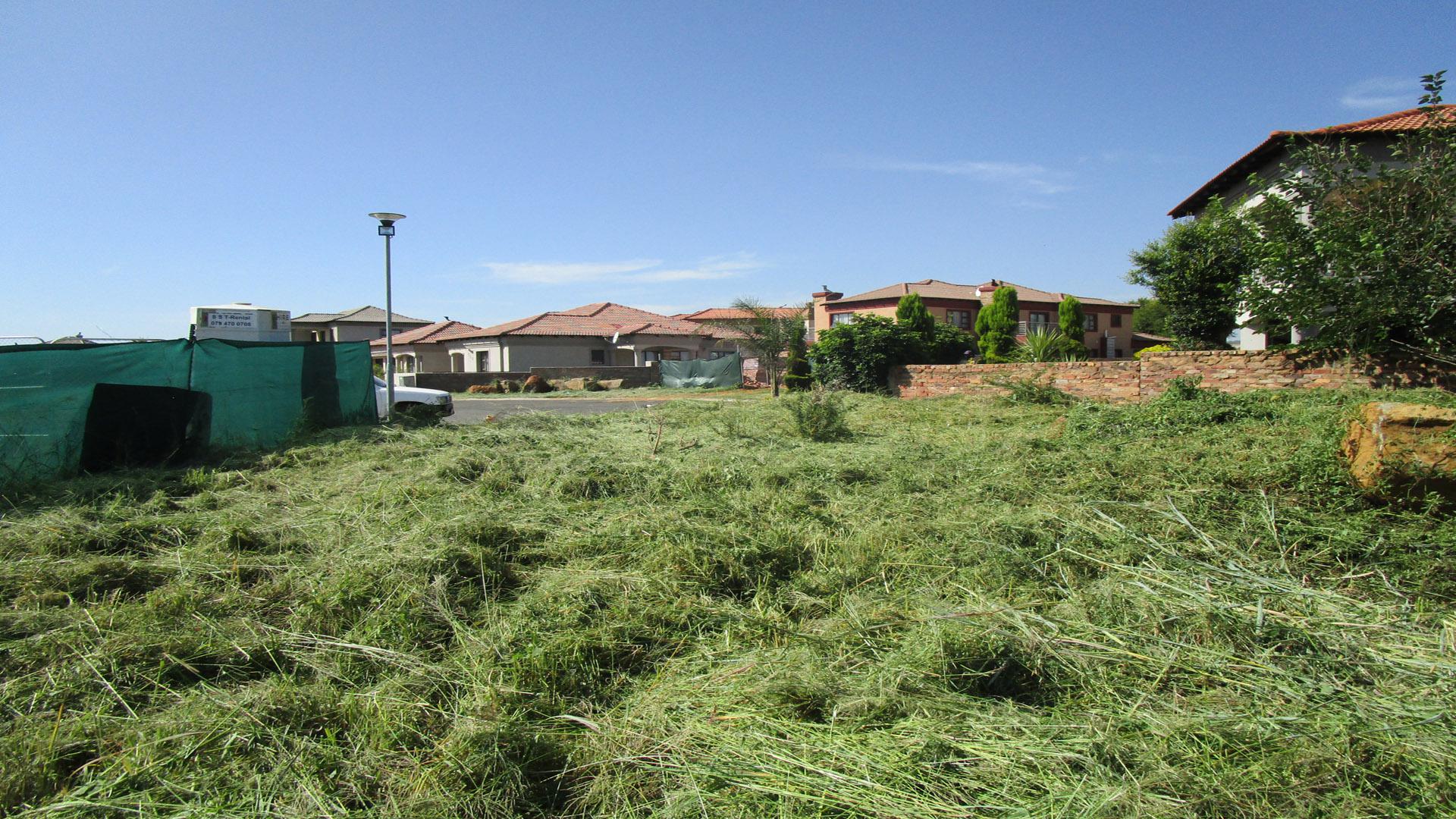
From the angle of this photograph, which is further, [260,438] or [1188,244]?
[1188,244]

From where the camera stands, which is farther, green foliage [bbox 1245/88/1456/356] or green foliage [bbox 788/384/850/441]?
green foliage [bbox 788/384/850/441]

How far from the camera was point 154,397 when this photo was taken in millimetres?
7453

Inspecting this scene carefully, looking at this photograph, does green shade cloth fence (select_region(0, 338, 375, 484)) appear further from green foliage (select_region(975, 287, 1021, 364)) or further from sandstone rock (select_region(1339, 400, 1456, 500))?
green foliage (select_region(975, 287, 1021, 364))

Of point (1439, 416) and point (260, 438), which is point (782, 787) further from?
point (260, 438)

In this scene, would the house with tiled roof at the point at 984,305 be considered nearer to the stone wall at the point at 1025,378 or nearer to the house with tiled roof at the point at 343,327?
the stone wall at the point at 1025,378

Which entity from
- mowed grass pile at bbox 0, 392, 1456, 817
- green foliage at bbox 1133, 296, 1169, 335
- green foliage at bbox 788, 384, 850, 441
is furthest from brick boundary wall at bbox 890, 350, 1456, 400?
green foliage at bbox 1133, 296, 1169, 335

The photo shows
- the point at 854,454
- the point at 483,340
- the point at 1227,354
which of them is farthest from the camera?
the point at 483,340

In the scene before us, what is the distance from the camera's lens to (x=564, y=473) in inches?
245

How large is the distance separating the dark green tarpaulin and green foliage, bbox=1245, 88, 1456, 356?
21.5 metres

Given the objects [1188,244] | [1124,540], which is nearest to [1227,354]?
[1188,244]

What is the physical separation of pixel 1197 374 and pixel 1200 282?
325 centimetres

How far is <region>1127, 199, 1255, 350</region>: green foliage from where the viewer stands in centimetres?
1363

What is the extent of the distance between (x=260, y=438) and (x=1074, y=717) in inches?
374

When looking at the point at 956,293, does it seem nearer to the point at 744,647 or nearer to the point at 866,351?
the point at 866,351
